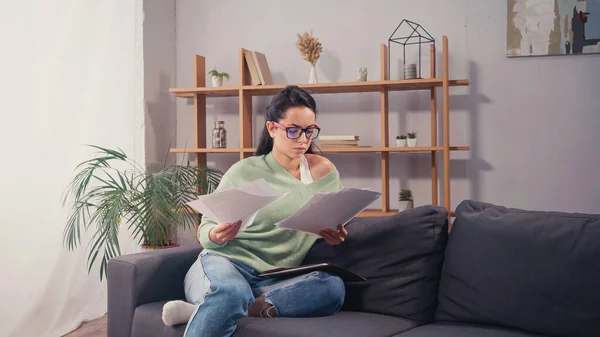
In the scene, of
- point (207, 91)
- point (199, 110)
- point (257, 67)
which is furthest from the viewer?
point (199, 110)

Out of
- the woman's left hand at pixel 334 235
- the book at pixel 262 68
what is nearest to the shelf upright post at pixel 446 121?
the book at pixel 262 68

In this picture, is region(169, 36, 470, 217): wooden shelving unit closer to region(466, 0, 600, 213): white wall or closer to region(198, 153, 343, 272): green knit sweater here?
region(466, 0, 600, 213): white wall

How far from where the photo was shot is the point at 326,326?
2061mm

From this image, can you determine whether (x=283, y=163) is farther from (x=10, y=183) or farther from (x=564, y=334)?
(x=10, y=183)

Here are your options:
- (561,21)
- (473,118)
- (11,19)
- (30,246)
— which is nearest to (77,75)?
(11,19)

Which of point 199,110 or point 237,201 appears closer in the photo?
point 237,201

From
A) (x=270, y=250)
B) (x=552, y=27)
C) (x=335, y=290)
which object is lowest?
(x=335, y=290)

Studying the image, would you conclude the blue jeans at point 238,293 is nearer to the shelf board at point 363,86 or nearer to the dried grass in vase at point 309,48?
the shelf board at point 363,86

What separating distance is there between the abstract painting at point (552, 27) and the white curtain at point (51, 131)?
231 cm

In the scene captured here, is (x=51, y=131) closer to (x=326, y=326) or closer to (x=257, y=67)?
(x=257, y=67)

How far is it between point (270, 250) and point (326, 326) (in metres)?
0.46

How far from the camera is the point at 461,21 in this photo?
405cm

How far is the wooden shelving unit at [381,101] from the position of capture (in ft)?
12.5

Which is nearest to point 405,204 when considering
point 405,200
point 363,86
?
point 405,200
